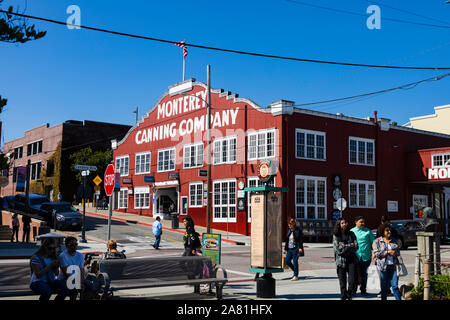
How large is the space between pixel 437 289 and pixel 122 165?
41.2 meters

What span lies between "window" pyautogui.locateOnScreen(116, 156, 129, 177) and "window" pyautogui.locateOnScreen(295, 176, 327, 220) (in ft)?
67.4

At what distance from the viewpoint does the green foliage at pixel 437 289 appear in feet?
30.0

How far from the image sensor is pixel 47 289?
8.09 m

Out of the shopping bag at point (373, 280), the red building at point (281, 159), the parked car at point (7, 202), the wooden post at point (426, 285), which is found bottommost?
the shopping bag at point (373, 280)

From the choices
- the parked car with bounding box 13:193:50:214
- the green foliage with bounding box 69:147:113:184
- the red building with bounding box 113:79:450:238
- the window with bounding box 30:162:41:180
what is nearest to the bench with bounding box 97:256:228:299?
the red building with bounding box 113:79:450:238

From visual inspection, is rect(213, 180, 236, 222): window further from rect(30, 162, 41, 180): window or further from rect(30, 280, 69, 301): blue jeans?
rect(30, 162, 41, 180): window

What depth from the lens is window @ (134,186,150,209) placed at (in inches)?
1715

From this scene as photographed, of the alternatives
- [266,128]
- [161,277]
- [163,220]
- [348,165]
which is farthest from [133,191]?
[161,277]

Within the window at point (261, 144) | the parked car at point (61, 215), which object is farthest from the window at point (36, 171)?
the window at point (261, 144)

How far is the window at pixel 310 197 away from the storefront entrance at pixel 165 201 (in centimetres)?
1340

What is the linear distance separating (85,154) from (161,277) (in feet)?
155

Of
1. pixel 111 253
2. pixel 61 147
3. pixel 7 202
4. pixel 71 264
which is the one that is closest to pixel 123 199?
pixel 7 202

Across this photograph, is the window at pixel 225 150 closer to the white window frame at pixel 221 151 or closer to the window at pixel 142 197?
the white window frame at pixel 221 151

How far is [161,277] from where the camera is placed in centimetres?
1009
